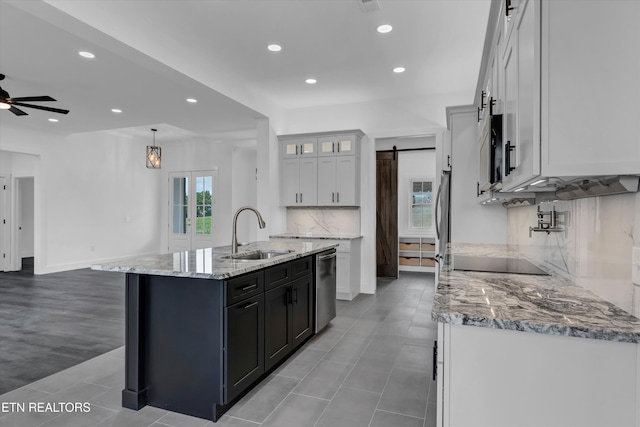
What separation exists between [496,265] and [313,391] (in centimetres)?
149

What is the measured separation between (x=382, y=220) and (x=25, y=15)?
5709mm

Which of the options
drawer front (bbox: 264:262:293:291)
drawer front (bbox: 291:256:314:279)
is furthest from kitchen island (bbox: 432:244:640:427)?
drawer front (bbox: 291:256:314:279)

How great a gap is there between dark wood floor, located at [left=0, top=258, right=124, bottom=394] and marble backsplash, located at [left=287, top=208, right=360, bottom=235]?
2730 millimetres

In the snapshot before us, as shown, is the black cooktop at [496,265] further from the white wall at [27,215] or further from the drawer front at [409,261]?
the white wall at [27,215]

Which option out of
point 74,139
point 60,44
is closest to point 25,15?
point 60,44

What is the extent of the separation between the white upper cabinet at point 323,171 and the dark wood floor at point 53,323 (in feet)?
9.36

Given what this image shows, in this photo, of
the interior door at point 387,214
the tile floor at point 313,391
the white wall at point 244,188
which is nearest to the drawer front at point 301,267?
the tile floor at point 313,391

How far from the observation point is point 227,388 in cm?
218

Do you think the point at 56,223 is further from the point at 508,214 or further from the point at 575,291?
the point at 575,291

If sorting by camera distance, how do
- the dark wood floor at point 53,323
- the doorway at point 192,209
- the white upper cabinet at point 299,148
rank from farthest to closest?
the doorway at point 192,209 → the white upper cabinet at point 299,148 → the dark wood floor at point 53,323

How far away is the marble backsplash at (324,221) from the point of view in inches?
225

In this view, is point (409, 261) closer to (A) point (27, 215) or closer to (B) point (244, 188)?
(B) point (244, 188)

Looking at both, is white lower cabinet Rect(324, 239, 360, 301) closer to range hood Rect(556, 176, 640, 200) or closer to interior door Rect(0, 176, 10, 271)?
range hood Rect(556, 176, 640, 200)

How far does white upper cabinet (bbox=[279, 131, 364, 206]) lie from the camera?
538cm
